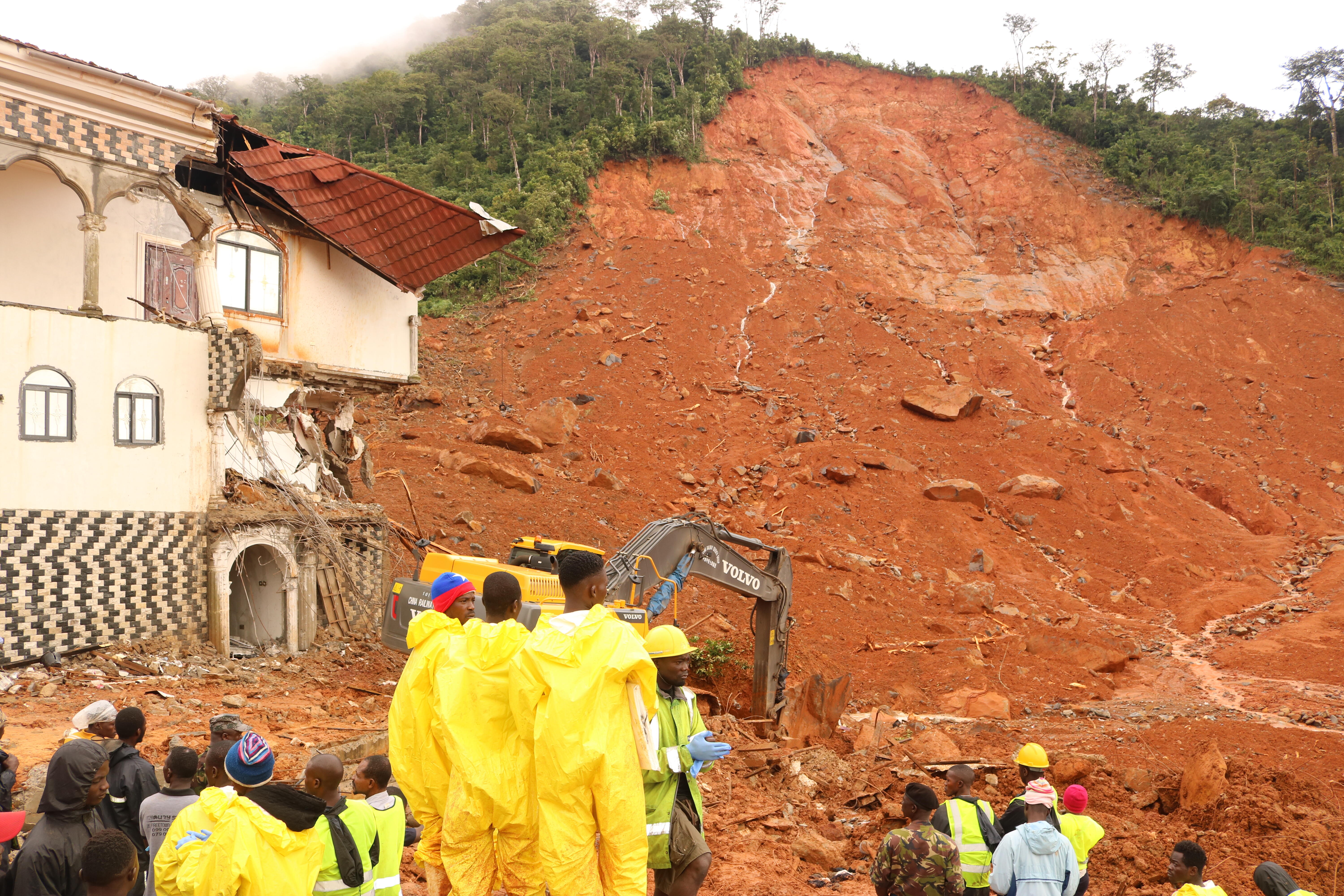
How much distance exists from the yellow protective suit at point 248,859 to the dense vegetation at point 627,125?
32.4 m

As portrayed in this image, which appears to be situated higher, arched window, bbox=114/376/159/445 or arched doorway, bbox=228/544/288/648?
arched window, bbox=114/376/159/445

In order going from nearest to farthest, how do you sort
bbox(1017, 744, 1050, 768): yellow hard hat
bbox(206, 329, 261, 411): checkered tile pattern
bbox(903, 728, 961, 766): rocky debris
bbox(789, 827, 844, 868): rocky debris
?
bbox(1017, 744, 1050, 768): yellow hard hat → bbox(789, 827, 844, 868): rocky debris → bbox(903, 728, 961, 766): rocky debris → bbox(206, 329, 261, 411): checkered tile pattern

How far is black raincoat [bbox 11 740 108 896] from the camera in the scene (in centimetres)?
411

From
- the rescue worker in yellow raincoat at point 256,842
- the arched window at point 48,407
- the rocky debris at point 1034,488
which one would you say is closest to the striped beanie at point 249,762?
the rescue worker in yellow raincoat at point 256,842

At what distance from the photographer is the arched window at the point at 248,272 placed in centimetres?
1463

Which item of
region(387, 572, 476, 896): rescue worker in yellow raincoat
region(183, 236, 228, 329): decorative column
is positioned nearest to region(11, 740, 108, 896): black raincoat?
region(387, 572, 476, 896): rescue worker in yellow raincoat

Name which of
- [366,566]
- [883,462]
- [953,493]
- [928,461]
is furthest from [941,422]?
[366,566]

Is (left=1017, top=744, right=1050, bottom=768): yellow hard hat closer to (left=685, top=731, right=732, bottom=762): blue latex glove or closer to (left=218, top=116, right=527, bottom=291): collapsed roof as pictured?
(left=685, top=731, right=732, bottom=762): blue latex glove

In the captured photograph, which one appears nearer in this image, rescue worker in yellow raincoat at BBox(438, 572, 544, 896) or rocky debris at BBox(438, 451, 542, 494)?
rescue worker in yellow raincoat at BBox(438, 572, 544, 896)

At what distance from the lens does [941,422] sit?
30.2m

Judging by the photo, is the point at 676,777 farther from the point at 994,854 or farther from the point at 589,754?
the point at 994,854

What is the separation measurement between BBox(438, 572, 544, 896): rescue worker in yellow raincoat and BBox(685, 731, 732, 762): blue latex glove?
0.77 meters

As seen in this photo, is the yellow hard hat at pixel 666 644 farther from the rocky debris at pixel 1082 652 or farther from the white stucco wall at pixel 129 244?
the rocky debris at pixel 1082 652

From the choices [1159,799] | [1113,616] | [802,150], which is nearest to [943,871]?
[1159,799]
